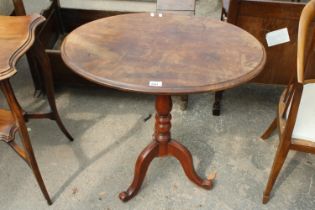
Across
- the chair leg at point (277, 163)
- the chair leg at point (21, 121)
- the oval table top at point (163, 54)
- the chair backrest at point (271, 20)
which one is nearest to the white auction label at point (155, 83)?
the oval table top at point (163, 54)

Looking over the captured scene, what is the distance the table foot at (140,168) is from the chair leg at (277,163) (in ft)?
1.91

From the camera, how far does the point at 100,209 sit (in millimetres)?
1731

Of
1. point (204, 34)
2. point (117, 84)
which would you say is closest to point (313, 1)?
point (204, 34)

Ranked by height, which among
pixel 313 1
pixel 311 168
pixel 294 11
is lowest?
pixel 311 168

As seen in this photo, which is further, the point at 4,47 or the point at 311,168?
the point at 311,168

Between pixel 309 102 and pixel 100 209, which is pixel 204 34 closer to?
pixel 309 102

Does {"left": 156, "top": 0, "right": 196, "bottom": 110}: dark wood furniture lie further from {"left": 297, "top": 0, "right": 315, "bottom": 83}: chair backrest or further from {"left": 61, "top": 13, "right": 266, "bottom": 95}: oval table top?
{"left": 297, "top": 0, "right": 315, "bottom": 83}: chair backrest

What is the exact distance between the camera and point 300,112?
160cm

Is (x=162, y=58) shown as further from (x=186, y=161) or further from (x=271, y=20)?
(x=271, y=20)

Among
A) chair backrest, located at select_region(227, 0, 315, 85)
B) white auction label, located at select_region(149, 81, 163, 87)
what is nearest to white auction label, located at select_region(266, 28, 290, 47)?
chair backrest, located at select_region(227, 0, 315, 85)

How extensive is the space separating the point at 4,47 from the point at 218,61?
848mm

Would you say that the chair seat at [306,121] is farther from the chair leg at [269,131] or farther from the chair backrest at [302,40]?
the chair leg at [269,131]

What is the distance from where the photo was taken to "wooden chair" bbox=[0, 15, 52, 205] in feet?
4.17

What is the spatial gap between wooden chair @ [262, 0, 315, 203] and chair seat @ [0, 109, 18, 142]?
122cm
